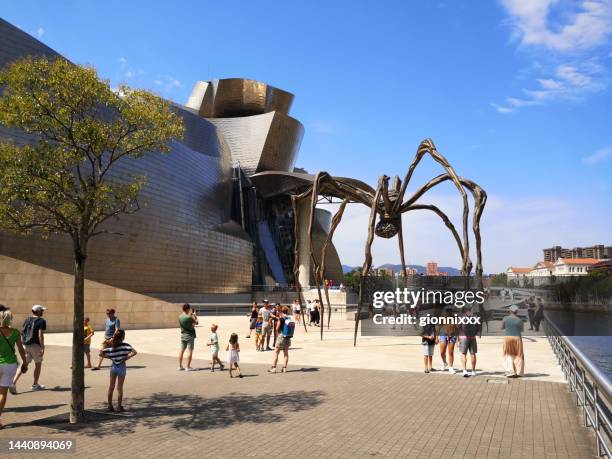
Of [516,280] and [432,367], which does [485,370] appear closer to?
[432,367]

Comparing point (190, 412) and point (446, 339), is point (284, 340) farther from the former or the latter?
point (190, 412)

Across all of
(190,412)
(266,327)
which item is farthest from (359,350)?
(190,412)

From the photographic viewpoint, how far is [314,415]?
7.39 meters

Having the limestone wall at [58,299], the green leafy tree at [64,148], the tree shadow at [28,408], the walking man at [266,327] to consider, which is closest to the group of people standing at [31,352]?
the tree shadow at [28,408]

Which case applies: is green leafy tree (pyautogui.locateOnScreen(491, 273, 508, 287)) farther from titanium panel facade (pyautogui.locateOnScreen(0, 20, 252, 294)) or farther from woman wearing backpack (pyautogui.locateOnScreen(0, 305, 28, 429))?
titanium panel facade (pyautogui.locateOnScreen(0, 20, 252, 294))

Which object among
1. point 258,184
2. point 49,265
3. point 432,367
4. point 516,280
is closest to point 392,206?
point 516,280

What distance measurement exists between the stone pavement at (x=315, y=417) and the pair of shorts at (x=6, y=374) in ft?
2.03

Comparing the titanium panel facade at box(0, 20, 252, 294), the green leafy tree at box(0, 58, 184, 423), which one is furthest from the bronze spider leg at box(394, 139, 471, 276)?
the titanium panel facade at box(0, 20, 252, 294)

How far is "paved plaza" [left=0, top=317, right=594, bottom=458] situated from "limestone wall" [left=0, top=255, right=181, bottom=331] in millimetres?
9533

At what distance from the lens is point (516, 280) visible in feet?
57.7

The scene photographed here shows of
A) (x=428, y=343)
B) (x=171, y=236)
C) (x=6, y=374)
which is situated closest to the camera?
(x=6, y=374)

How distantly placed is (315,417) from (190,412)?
6.50 feet

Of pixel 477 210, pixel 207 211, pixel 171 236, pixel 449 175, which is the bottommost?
pixel 477 210

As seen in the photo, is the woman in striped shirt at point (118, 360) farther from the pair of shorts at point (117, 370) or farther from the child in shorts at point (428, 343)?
the child in shorts at point (428, 343)
